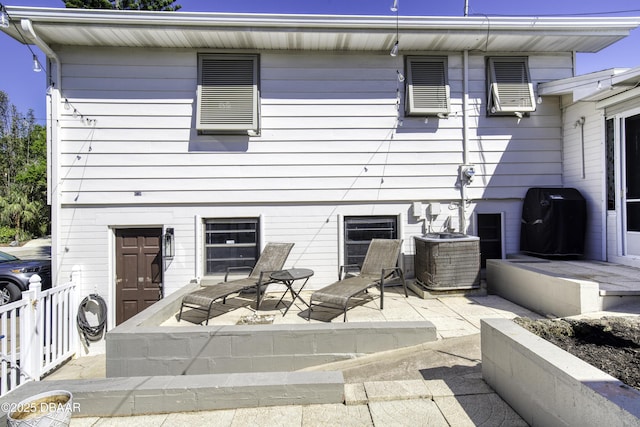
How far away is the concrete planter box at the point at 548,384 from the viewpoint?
1507 mm

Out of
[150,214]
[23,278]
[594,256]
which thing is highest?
[150,214]

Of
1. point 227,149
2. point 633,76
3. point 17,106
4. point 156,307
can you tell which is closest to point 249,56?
point 227,149

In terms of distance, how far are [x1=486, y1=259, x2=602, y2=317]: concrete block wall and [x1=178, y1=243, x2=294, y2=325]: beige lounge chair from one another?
3.50m

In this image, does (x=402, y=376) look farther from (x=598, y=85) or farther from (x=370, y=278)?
(x=598, y=85)

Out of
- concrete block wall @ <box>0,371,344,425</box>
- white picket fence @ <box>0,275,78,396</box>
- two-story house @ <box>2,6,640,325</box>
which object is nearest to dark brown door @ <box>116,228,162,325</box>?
two-story house @ <box>2,6,640,325</box>

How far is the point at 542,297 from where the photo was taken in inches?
169

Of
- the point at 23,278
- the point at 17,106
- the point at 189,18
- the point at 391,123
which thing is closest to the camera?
the point at 189,18

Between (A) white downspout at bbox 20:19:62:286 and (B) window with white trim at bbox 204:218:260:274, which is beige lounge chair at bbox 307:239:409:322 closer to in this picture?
(B) window with white trim at bbox 204:218:260:274

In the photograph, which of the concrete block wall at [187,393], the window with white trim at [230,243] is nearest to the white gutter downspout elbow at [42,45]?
the window with white trim at [230,243]

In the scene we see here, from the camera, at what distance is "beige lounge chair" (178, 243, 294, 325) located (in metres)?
4.18

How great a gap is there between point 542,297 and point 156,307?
5170mm

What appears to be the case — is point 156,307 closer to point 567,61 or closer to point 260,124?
point 260,124

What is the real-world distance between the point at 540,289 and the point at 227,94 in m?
5.82

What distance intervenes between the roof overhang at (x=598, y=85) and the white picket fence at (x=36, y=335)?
334 inches
